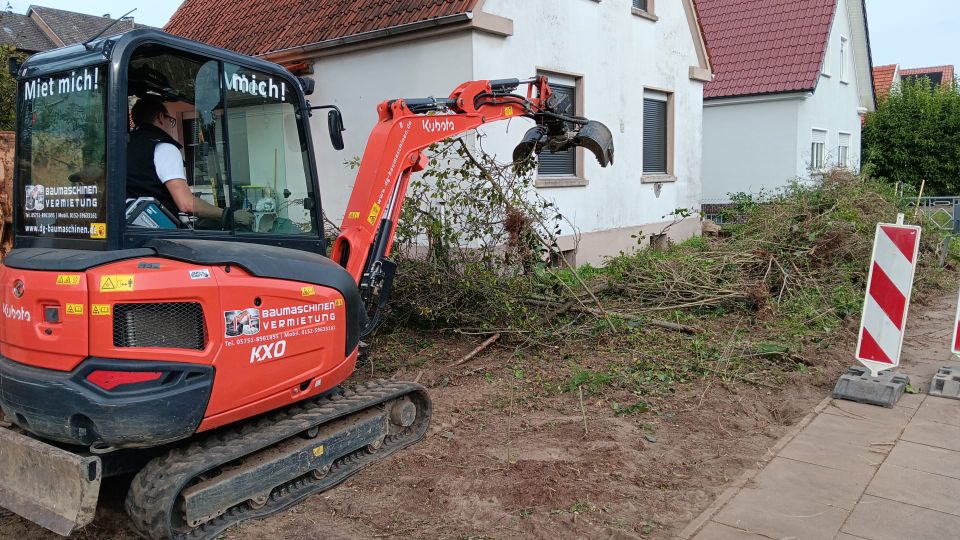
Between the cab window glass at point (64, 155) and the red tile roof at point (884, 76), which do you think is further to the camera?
the red tile roof at point (884, 76)

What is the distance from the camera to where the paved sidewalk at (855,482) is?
393 centimetres

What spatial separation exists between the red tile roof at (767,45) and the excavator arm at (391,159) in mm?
13488

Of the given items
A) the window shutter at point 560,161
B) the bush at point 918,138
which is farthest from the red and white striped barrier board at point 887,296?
the bush at point 918,138

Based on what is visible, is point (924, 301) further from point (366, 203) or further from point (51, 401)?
point (51, 401)

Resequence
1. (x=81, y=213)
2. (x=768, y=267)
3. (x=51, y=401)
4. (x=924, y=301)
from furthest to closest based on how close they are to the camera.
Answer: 1. (x=924, y=301)
2. (x=768, y=267)
3. (x=81, y=213)
4. (x=51, y=401)

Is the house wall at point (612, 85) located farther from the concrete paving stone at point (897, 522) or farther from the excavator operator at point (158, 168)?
the concrete paving stone at point (897, 522)

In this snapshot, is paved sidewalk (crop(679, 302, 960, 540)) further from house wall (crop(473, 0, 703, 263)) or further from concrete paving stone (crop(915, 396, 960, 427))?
house wall (crop(473, 0, 703, 263))

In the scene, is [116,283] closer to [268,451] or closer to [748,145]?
[268,451]

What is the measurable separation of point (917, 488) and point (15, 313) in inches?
201

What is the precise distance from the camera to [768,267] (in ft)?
29.3

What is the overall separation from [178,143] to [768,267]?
7.04m

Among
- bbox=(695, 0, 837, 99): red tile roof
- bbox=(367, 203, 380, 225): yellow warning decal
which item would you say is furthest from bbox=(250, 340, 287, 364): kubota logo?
bbox=(695, 0, 837, 99): red tile roof

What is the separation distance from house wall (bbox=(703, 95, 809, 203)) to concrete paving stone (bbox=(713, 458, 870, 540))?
50.9 feet

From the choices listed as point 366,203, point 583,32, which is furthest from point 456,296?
point 583,32
